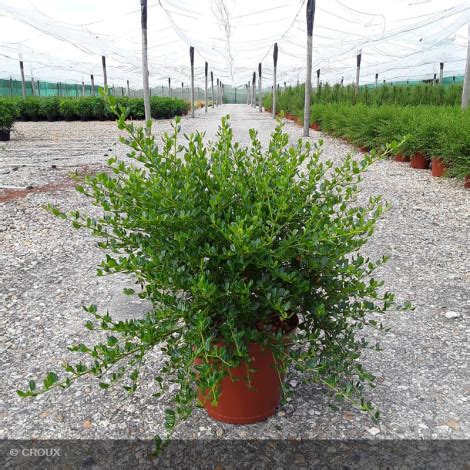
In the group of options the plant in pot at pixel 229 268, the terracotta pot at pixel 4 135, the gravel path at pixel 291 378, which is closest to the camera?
the plant in pot at pixel 229 268

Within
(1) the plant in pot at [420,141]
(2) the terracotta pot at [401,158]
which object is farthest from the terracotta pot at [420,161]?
(2) the terracotta pot at [401,158]

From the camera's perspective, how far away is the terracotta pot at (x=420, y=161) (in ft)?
25.6

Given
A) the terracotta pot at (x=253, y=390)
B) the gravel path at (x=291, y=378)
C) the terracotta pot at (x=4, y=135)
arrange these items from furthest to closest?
the terracotta pot at (x=4, y=135)
the gravel path at (x=291, y=378)
the terracotta pot at (x=253, y=390)

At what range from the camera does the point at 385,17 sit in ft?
43.8

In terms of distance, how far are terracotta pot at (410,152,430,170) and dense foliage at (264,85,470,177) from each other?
74 millimetres

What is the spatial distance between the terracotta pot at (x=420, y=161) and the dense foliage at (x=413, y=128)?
7 centimetres

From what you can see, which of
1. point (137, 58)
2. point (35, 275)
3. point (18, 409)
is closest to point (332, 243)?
point (18, 409)

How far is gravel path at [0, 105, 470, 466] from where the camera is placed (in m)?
1.93

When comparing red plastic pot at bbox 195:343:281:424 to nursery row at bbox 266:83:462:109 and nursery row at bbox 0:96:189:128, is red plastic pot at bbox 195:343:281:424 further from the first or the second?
nursery row at bbox 0:96:189:128

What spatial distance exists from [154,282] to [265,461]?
747mm

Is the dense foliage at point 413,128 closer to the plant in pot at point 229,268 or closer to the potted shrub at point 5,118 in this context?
the plant in pot at point 229,268

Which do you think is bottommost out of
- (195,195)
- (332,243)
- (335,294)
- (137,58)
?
(335,294)

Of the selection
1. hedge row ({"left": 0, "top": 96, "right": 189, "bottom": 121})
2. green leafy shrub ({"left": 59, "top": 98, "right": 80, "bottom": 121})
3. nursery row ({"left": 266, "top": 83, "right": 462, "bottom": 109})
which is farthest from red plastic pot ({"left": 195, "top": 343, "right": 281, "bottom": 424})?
green leafy shrub ({"left": 59, "top": 98, "right": 80, "bottom": 121})

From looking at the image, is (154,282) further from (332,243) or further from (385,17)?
(385,17)
